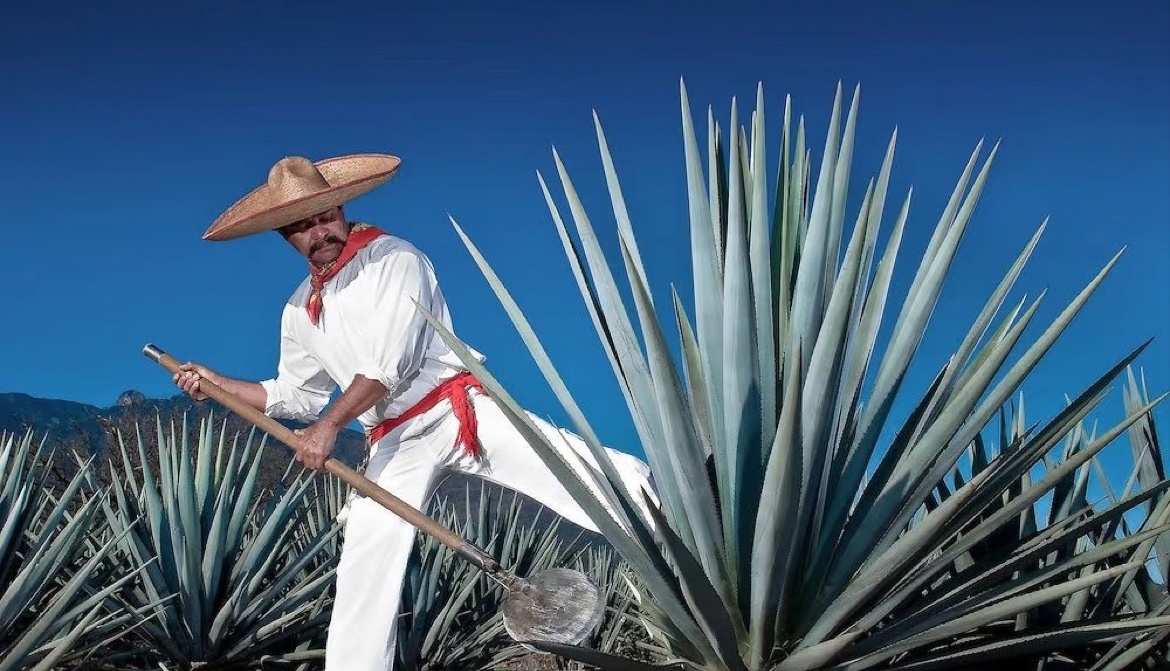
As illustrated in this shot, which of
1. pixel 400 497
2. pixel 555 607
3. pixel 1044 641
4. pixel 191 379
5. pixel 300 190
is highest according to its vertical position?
pixel 300 190

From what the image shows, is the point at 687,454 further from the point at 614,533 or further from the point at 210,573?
the point at 210,573

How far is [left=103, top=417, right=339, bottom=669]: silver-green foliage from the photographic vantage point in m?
4.48

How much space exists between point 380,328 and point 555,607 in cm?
125

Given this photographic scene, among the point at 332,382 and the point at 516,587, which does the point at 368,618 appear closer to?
the point at 516,587

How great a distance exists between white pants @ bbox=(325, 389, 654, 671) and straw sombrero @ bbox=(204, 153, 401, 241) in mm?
907

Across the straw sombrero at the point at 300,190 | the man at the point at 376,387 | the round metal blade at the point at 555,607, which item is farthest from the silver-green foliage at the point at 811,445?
the straw sombrero at the point at 300,190

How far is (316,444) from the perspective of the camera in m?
3.96

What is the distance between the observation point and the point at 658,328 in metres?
2.10

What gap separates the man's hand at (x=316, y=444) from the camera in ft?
13.0

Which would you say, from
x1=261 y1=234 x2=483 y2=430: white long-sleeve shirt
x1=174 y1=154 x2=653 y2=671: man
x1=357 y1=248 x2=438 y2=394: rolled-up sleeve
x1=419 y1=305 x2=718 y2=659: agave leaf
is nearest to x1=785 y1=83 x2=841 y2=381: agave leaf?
x1=419 y1=305 x2=718 y2=659: agave leaf

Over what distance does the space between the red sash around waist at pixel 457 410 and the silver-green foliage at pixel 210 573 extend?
0.46m

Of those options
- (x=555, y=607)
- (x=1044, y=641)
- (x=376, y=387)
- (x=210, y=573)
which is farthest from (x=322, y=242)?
(x=1044, y=641)

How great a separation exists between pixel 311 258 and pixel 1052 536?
9.61ft

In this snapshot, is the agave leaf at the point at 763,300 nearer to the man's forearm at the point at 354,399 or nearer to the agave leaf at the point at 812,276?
the agave leaf at the point at 812,276
